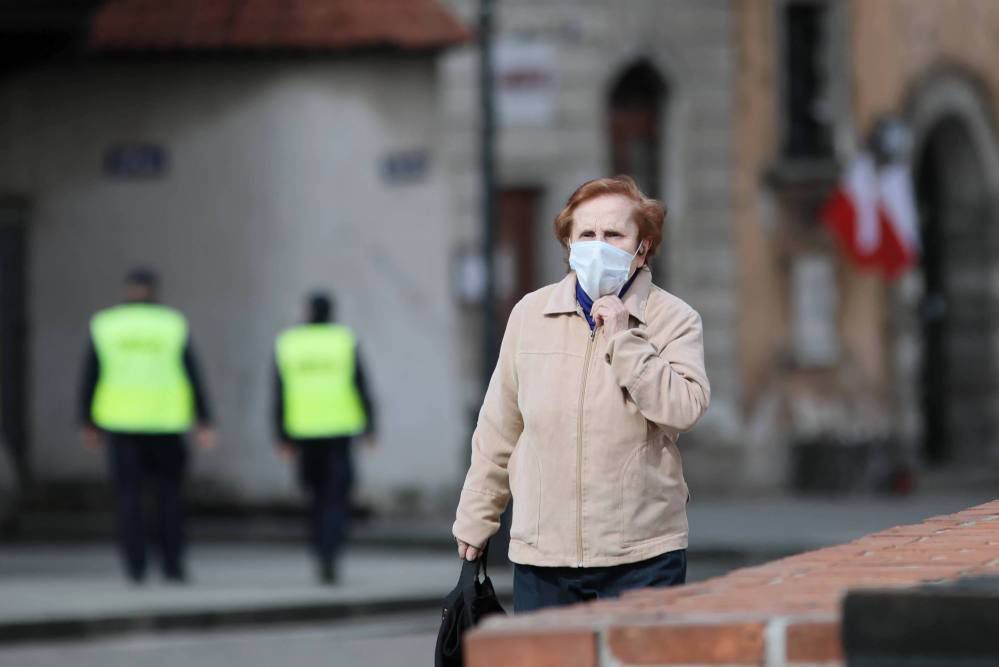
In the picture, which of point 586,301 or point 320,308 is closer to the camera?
point 586,301

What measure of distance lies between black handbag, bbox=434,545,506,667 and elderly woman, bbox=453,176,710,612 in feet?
0.26

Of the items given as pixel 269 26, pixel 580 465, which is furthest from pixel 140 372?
pixel 580 465

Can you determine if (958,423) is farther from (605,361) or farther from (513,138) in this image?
(605,361)

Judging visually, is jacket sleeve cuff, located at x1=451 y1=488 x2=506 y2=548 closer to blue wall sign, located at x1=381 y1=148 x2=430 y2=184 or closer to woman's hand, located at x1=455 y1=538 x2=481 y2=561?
woman's hand, located at x1=455 y1=538 x2=481 y2=561

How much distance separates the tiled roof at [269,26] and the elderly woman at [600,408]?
16.9 meters

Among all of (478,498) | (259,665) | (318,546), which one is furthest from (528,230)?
(478,498)

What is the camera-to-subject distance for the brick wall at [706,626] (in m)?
3.62

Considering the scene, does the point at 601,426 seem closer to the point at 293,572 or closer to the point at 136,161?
the point at 293,572

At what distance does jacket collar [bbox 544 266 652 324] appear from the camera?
5773 millimetres

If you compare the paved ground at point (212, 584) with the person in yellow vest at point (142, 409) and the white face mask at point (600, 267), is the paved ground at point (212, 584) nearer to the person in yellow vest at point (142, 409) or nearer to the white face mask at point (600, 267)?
the person in yellow vest at point (142, 409)

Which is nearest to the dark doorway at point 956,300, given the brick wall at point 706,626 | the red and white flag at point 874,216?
the red and white flag at point 874,216

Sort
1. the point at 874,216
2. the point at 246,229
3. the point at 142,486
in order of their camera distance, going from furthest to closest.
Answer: the point at 874,216
the point at 246,229
the point at 142,486

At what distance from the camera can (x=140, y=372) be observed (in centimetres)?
1576

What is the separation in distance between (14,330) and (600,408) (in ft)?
56.4
